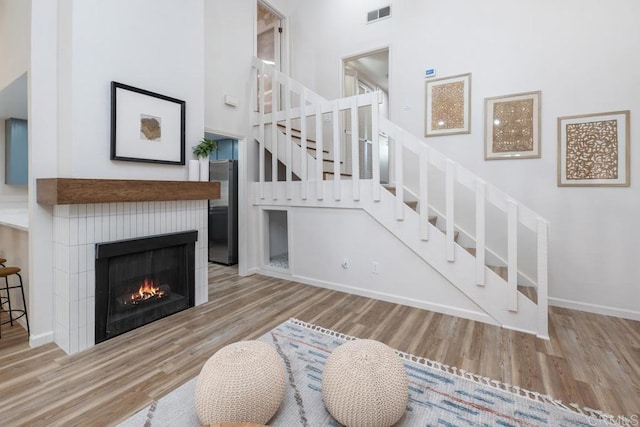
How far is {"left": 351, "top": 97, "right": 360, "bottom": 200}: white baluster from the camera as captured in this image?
3.38m

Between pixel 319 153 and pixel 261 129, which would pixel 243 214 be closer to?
pixel 261 129

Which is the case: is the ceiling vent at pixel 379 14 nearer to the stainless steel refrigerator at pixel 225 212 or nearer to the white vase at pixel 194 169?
the stainless steel refrigerator at pixel 225 212

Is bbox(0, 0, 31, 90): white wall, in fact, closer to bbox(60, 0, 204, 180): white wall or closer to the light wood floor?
bbox(60, 0, 204, 180): white wall

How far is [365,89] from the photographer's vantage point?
5891 mm

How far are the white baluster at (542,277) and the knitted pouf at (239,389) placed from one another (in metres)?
2.28

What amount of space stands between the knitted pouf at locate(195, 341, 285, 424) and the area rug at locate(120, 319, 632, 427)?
6.5 inches

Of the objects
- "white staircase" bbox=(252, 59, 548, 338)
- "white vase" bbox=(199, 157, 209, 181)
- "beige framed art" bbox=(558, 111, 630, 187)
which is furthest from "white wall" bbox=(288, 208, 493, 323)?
"beige framed art" bbox=(558, 111, 630, 187)

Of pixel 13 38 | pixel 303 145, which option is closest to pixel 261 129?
pixel 303 145

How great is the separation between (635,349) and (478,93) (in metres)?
2.90

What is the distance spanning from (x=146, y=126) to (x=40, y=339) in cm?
196

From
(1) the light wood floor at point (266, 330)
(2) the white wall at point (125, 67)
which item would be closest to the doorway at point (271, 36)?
(2) the white wall at point (125, 67)

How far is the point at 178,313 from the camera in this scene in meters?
2.92

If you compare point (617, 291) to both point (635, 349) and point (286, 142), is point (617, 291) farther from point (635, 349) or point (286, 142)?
point (286, 142)

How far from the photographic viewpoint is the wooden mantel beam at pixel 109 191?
206 cm
